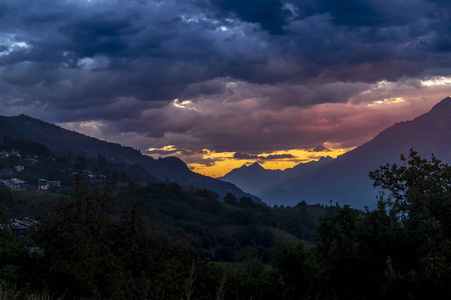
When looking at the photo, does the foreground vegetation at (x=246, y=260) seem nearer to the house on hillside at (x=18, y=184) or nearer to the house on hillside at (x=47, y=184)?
the house on hillside at (x=18, y=184)

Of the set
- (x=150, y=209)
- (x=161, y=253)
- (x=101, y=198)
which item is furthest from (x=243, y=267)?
(x=150, y=209)

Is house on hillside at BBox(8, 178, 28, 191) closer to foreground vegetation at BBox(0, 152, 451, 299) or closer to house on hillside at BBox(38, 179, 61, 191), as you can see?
house on hillside at BBox(38, 179, 61, 191)

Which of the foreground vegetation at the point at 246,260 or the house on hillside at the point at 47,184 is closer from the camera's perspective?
the foreground vegetation at the point at 246,260

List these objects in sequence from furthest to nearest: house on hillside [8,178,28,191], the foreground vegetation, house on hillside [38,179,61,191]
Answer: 1. house on hillside [38,179,61,191]
2. house on hillside [8,178,28,191]
3. the foreground vegetation

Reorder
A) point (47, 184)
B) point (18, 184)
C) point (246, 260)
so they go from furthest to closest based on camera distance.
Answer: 1. point (47, 184)
2. point (18, 184)
3. point (246, 260)

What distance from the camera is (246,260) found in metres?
12.6

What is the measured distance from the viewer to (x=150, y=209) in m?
166

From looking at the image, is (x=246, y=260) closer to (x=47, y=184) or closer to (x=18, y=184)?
(x=18, y=184)

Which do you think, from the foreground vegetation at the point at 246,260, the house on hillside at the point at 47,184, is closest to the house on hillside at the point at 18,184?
the house on hillside at the point at 47,184

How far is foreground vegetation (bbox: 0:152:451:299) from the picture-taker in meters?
8.99

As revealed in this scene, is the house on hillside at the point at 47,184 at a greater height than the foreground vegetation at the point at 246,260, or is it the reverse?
the foreground vegetation at the point at 246,260

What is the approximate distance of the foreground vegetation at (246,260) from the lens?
8992 millimetres

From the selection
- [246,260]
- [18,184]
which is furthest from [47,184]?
[246,260]

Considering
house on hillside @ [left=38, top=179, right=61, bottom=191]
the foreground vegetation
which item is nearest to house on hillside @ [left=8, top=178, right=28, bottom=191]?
house on hillside @ [left=38, top=179, right=61, bottom=191]
